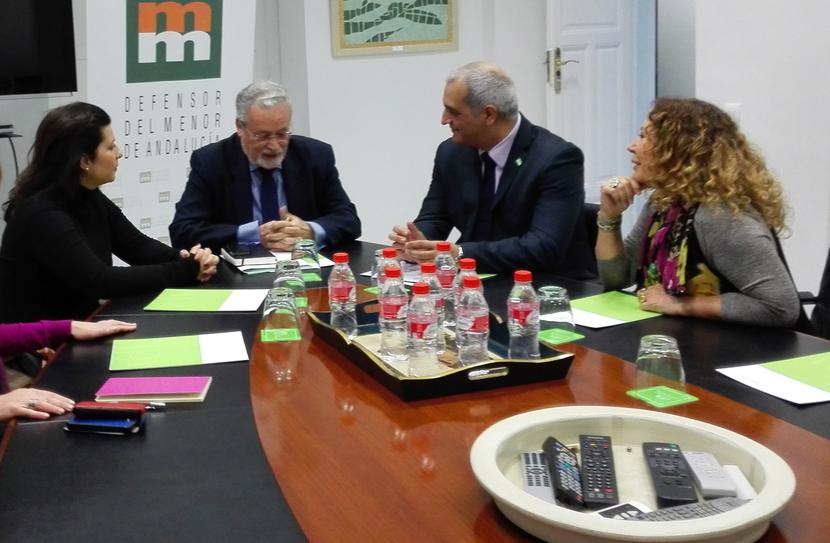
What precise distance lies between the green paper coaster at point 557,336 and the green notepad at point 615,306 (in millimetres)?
173

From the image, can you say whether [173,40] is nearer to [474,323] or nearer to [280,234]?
[280,234]

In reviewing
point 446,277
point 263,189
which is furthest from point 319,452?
point 263,189

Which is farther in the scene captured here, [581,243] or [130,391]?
[581,243]

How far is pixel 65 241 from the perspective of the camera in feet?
8.04

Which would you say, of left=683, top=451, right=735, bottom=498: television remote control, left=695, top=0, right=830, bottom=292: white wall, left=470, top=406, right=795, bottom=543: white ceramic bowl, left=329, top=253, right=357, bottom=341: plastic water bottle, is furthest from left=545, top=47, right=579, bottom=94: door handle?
left=683, top=451, right=735, bottom=498: television remote control

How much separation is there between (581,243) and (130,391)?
1652 millimetres

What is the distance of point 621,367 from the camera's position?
1.67 meters

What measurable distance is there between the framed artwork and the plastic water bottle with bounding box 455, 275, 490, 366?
138 inches

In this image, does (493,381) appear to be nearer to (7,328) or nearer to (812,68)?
(7,328)

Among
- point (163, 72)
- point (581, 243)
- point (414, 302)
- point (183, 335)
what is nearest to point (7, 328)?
point (183, 335)

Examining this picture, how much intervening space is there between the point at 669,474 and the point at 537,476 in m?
0.17

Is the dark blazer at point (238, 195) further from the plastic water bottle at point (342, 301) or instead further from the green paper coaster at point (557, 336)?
the green paper coaster at point (557, 336)

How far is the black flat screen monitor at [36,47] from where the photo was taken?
3.71m

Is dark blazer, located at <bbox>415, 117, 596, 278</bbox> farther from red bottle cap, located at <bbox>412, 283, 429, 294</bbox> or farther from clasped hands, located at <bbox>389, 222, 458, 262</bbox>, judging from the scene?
red bottle cap, located at <bbox>412, 283, 429, 294</bbox>
